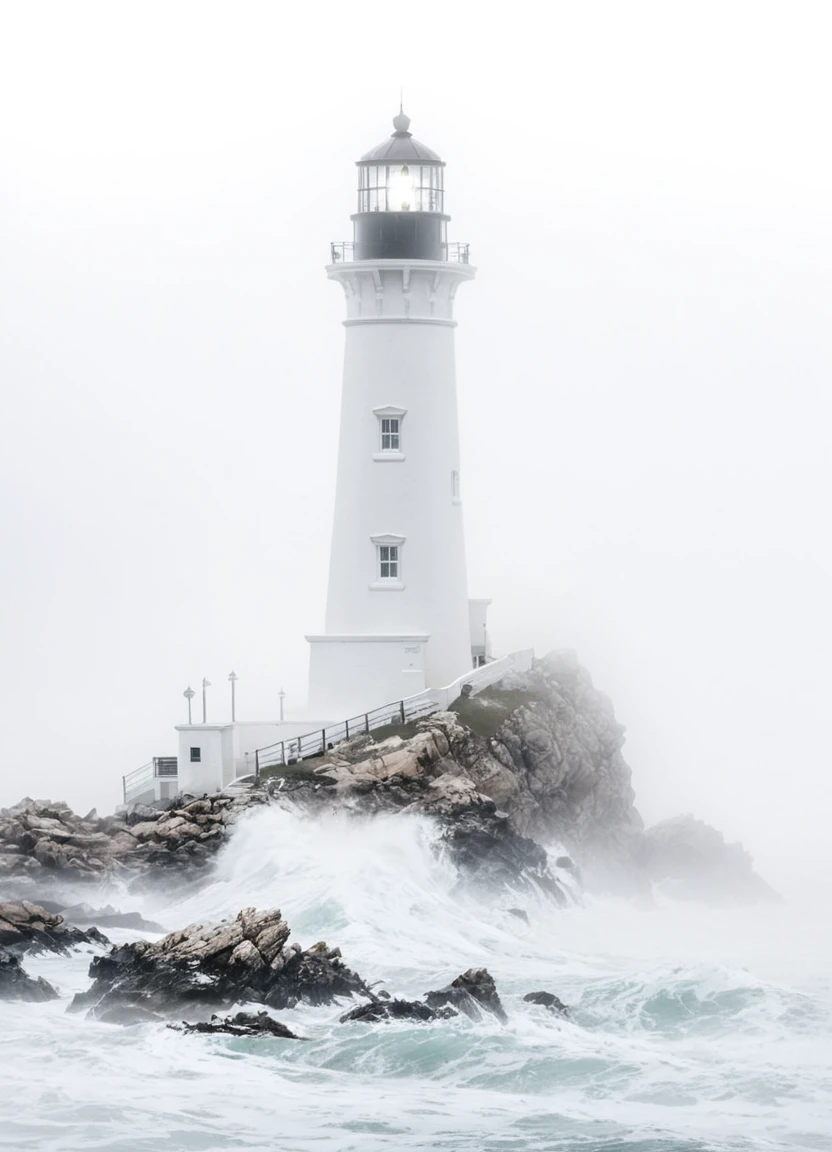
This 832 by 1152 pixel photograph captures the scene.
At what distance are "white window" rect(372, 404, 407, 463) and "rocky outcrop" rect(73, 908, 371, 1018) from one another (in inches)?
520

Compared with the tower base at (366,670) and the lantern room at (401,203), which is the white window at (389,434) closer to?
the lantern room at (401,203)

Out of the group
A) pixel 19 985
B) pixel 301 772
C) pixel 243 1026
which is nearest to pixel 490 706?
pixel 301 772

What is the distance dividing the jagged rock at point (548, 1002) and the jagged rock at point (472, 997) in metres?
0.50

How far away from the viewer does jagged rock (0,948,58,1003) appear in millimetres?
27609

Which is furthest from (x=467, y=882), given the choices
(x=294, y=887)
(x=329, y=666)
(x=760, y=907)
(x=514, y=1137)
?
(x=514, y=1137)

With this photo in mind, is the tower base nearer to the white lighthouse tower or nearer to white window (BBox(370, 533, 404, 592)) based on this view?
the white lighthouse tower

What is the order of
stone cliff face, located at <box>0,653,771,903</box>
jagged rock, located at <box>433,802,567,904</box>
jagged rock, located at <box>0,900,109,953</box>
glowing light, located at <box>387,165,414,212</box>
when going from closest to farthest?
jagged rock, located at <box>0,900,109,953</box>, stone cliff face, located at <box>0,653,771,903</box>, jagged rock, located at <box>433,802,567,904</box>, glowing light, located at <box>387,165,414,212</box>

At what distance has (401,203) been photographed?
40.3 meters

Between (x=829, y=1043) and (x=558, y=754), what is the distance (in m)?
12.9

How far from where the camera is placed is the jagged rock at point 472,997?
90.1ft

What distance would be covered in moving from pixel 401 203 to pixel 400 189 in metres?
0.25

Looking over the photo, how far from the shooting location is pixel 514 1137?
76.8 ft

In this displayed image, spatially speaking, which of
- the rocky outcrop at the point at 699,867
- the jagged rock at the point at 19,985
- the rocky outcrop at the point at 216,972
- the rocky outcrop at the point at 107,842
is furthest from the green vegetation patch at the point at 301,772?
the rocky outcrop at the point at 699,867

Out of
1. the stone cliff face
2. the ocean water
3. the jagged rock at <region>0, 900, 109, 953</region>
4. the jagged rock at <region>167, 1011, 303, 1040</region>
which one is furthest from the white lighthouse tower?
the jagged rock at <region>167, 1011, 303, 1040</region>
